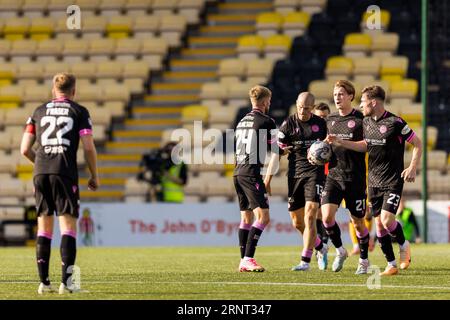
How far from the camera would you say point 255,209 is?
12.5m

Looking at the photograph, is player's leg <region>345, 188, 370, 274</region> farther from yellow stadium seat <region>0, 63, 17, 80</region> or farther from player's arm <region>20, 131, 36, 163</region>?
yellow stadium seat <region>0, 63, 17, 80</region>

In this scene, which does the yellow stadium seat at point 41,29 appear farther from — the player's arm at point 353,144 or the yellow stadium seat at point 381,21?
the player's arm at point 353,144

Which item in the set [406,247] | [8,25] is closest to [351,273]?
[406,247]

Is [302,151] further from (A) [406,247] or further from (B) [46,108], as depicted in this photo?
(B) [46,108]

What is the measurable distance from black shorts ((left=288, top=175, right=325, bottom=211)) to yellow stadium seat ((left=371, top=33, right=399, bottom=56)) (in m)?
16.0

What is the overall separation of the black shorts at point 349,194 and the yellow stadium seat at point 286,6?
18.1m

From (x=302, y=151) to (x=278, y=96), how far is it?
14148mm

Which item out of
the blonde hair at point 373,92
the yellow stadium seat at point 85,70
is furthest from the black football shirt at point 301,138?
the yellow stadium seat at point 85,70

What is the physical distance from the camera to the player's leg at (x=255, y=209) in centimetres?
1251

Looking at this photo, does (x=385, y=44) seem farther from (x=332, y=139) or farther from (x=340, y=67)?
(x=332, y=139)

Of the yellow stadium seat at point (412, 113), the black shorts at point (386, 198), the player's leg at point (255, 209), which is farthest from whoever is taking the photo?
the yellow stadium seat at point (412, 113)

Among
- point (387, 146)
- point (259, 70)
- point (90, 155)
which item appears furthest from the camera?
point (259, 70)

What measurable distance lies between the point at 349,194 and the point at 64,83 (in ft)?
13.2

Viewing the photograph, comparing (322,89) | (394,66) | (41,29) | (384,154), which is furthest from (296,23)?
(384,154)
